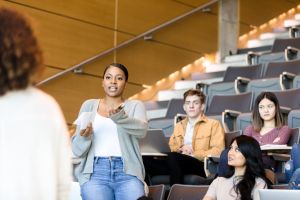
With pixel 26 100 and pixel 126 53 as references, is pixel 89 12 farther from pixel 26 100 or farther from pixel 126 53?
pixel 26 100

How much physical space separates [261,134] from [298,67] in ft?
5.77

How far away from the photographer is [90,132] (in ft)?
10.9

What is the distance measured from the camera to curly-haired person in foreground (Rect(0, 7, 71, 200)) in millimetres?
1541

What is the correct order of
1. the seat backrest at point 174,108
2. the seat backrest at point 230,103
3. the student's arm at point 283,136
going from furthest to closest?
the seat backrest at point 174,108 < the seat backrest at point 230,103 < the student's arm at point 283,136

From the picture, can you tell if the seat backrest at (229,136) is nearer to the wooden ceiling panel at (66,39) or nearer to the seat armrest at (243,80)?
the seat armrest at (243,80)

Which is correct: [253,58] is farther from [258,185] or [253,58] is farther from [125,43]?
[258,185]

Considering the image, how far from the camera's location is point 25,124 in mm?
1562

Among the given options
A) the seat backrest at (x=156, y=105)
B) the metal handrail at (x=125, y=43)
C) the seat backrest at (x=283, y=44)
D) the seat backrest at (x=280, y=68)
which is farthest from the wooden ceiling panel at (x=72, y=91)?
the seat backrest at (x=283, y=44)

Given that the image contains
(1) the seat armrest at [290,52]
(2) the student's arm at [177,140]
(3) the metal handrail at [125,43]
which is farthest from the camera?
(1) the seat armrest at [290,52]

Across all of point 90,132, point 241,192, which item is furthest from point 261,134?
point 90,132

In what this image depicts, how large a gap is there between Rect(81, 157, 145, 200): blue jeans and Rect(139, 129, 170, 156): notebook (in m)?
1.14

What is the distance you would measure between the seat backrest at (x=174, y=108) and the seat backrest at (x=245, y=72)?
76 centimetres

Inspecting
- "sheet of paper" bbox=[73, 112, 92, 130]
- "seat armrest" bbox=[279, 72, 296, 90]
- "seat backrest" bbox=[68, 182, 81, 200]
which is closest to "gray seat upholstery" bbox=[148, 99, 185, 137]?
"seat armrest" bbox=[279, 72, 296, 90]

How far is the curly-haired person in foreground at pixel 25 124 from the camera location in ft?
5.06
